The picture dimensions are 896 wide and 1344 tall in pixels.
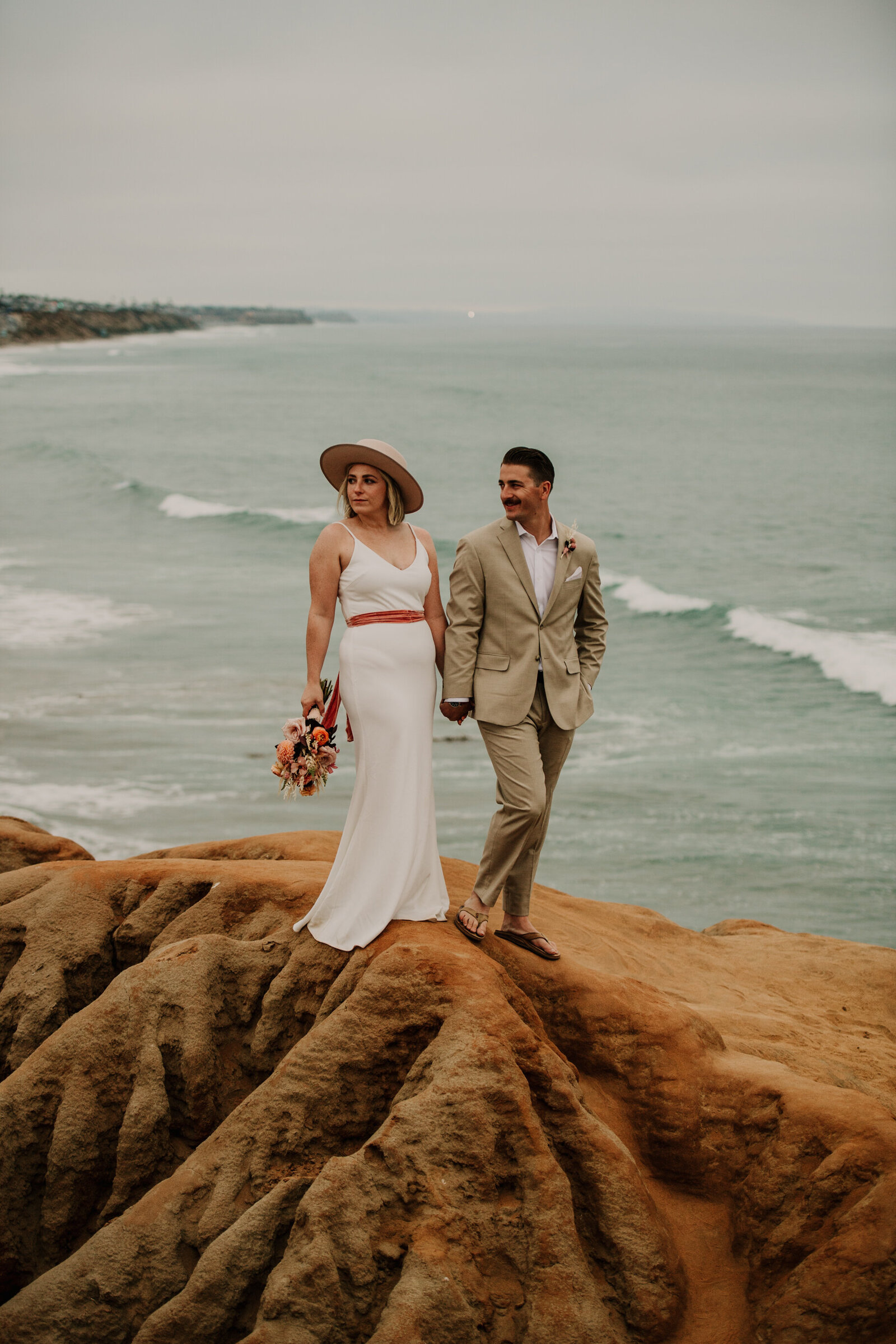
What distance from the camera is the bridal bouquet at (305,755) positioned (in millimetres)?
4918

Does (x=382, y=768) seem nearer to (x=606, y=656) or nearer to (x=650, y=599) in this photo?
(x=606, y=656)

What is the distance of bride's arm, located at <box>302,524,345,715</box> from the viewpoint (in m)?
4.92

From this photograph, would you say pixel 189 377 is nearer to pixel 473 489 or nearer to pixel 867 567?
pixel 473 489

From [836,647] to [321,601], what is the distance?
19.9m

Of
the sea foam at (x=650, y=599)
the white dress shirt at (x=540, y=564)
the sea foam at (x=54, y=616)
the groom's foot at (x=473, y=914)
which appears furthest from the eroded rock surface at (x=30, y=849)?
the sea foam at (x=650, y=599)

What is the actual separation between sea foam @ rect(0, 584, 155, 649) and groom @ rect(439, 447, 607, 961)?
16.4 m

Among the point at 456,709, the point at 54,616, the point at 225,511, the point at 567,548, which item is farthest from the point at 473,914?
the point at 225,511

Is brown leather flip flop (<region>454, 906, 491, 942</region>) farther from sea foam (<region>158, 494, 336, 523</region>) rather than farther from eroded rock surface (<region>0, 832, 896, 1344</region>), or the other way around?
sea foam (<region>158, 494, 336, 523</region>)

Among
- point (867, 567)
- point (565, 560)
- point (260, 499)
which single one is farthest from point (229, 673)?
point (260, 499)

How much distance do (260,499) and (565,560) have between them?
3760 cm

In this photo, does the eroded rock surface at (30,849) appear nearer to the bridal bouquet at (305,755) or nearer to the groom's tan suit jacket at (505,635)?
the bridal bouquet at (305,755)

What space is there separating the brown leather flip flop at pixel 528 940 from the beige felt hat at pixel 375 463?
1.92 meters

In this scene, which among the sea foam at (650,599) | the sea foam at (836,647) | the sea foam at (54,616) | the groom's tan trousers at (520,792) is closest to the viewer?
the groom's tan trousers at (520,792)

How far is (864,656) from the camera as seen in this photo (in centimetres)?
2205
